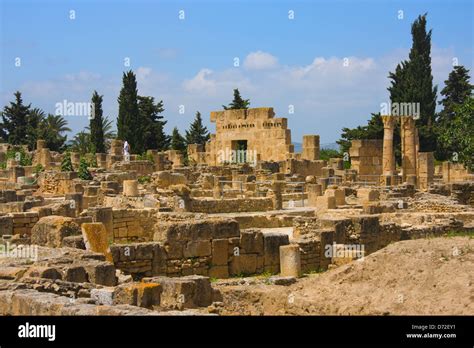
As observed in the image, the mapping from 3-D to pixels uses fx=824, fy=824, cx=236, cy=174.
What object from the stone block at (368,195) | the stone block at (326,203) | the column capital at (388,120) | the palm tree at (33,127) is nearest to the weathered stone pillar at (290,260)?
the stone block at (326,203)

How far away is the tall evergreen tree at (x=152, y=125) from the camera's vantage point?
57.0m

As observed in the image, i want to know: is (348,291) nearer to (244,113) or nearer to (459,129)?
(459,129)

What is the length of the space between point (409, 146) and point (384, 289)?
2795 centimetres

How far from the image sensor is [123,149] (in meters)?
44.6

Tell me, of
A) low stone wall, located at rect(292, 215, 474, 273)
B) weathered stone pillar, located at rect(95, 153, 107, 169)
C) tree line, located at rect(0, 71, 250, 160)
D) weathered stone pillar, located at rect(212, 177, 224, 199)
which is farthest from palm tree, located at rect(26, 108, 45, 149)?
low stone wall, located at rect(292, 215, 474, 273)

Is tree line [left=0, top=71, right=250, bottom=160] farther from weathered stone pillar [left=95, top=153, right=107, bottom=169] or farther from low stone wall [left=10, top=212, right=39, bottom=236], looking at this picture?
low stone wall [left=10, top=212, right=39, bottom=236]

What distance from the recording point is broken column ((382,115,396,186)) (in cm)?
3522

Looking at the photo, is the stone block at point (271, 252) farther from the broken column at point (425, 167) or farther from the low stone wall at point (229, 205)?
the broken column at point (425, 167)

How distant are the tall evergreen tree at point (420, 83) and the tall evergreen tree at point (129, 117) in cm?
1699

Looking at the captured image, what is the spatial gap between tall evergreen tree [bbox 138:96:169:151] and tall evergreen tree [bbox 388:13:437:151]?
16278 millimetres

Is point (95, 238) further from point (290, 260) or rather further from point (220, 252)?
point (290, 260)

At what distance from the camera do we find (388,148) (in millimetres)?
36594

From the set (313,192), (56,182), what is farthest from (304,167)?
(313,192)
